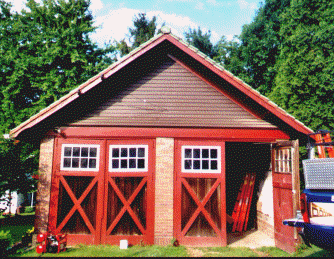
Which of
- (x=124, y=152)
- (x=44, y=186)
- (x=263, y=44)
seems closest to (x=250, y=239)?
(x=124, y=152)

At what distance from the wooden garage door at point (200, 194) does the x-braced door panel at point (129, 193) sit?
3.00 feet

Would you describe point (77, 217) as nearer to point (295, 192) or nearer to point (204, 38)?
point (295, 192)

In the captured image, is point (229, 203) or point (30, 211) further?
point (30, 211)

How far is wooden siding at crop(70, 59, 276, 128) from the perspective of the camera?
881 centimetres

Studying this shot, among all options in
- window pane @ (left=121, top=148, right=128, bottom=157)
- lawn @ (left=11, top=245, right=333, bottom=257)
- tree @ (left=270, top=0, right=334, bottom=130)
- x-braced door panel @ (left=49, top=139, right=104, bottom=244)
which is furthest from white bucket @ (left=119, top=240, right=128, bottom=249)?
tree @ (left=270, top=0, right=334, bottom=130)

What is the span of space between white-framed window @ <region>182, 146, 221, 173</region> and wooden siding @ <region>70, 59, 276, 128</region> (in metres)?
0.78

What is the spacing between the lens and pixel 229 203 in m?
13.2

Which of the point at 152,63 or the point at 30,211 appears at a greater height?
the point at 152,63

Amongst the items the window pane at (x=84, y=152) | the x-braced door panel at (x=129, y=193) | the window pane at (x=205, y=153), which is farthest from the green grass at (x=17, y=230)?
the window pane at (x=205, y=153)

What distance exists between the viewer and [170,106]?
29.2 feet

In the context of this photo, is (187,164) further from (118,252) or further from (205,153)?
(118,252)

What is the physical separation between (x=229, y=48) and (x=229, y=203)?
17145 millimetres

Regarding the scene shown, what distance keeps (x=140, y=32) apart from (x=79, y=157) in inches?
972

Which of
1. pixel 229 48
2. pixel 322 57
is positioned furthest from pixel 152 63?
pixel 229 48
